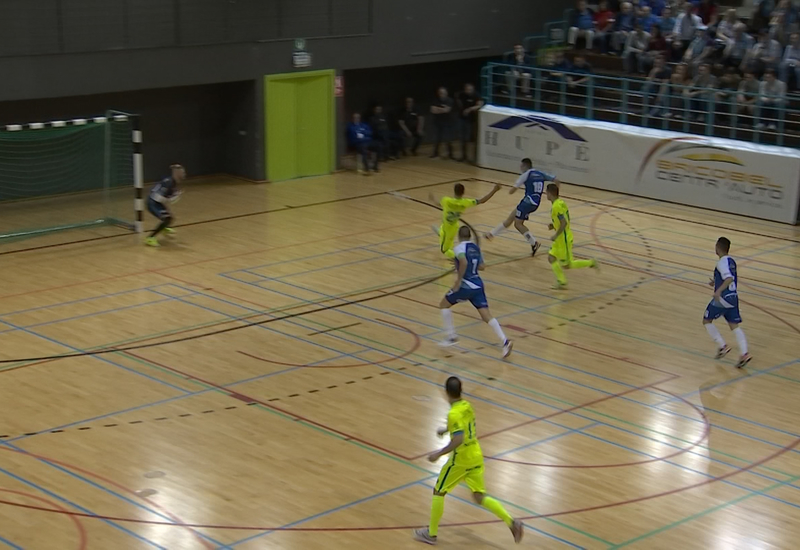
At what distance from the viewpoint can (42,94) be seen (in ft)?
75.2

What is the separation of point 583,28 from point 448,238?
15.0m

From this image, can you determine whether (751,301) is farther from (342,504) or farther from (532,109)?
(532,109)

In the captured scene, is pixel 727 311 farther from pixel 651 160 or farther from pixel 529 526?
pixel 651 160

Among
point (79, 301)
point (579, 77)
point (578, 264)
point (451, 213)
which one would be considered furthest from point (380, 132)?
point (79, 301)

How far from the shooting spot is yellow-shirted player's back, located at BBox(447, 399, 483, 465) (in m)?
9.94

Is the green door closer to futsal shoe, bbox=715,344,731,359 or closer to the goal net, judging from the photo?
the goal net

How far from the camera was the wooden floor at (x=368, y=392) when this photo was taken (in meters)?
11.0

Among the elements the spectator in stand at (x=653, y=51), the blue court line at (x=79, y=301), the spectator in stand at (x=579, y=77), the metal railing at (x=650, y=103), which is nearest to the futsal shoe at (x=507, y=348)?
the blue court line at (x=79, y=301)

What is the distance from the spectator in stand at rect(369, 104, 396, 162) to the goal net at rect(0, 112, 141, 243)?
704 centimetres

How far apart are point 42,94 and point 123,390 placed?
35.4 ft

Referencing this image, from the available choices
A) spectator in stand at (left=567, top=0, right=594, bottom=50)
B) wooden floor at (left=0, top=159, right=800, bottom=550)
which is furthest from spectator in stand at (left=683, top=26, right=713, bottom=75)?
wooden floor at (left=0, top=159, right=800, bottom=550)

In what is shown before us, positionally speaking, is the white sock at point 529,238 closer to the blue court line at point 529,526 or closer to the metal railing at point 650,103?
the metal railing at point 650,103

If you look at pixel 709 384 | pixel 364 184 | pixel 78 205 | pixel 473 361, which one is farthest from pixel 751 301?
pixel 78 205

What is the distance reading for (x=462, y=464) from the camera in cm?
1011
